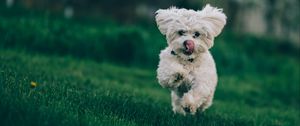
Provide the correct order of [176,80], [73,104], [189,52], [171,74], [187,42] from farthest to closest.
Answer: [176,80] → [171,74] → [189,52] → [187,42] → [73,104]

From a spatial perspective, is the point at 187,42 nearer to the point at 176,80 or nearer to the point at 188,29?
the point at 188,29

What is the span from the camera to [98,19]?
19.1 m

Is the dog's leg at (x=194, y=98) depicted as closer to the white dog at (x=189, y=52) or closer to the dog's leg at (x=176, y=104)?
the white dog at (x=189, y=52)

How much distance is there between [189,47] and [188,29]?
258mm

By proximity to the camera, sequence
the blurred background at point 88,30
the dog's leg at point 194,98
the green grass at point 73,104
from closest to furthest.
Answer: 1. the green grass at point 73,104
2. the dog's leg at point 194,98
3. the blurred background at point 88,30

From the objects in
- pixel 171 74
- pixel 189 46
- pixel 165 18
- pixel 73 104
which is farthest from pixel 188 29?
pixel 73 104

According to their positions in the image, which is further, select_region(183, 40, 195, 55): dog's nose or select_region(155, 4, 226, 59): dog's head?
select_region(155, 4, 226, 59): dog's head

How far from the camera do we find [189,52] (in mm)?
7422

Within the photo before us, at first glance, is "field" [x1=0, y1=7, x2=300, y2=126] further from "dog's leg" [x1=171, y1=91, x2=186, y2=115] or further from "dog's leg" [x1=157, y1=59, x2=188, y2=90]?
"dog's leg" [x1=157, y1=59, x2=188, y2=90]

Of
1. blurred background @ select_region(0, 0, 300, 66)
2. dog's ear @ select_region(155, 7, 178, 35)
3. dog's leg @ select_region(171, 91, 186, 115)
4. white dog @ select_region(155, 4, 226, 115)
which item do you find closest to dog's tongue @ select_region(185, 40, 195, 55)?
white dog @ select_region(155, 4, 226, 115)

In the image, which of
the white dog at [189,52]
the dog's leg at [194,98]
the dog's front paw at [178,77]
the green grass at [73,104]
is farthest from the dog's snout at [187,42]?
the green grass at [73,104]

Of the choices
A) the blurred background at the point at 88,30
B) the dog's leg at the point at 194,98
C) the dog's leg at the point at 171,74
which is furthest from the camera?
the blurred background at the point at 88,30

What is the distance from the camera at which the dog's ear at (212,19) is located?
763 centimetres

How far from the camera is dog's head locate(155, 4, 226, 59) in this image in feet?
24.2
